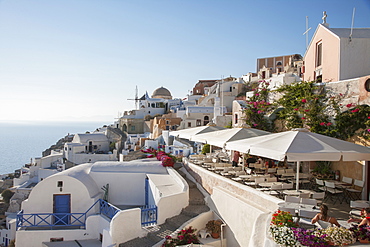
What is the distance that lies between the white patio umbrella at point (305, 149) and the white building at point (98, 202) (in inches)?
176

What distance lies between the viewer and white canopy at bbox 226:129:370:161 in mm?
7672

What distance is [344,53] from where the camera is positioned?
1374 centimetres

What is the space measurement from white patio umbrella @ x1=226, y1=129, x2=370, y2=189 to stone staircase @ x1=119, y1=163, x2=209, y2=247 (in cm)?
377

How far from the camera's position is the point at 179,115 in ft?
157

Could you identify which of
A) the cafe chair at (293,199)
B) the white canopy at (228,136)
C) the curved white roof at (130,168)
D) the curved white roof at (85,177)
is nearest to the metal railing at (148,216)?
the curved white roof at (85,177)

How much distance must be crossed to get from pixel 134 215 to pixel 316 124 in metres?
8.53

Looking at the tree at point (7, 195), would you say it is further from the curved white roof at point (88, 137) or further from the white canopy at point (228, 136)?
the white canopy at point (228, 136)

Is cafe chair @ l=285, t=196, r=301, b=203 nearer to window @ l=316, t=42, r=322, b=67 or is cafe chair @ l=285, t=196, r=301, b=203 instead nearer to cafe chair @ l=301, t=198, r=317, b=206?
cafe chair @ l=301, t=198, r=317, b=206

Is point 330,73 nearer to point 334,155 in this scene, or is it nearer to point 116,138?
point 334,155

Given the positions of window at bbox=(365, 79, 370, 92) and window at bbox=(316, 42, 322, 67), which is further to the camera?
window at bbox=(316, 42, 322, 67)

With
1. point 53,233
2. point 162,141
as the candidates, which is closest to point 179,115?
point 162,141

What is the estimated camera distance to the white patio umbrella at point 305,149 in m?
7.67

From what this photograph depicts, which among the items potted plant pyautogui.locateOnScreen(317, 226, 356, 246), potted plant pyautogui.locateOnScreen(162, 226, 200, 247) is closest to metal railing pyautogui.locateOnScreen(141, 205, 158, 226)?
potted plant pyautogui.locateOnScreen(162, 226, 200, 247)

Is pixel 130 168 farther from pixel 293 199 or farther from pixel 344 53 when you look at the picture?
pixel 344 53
